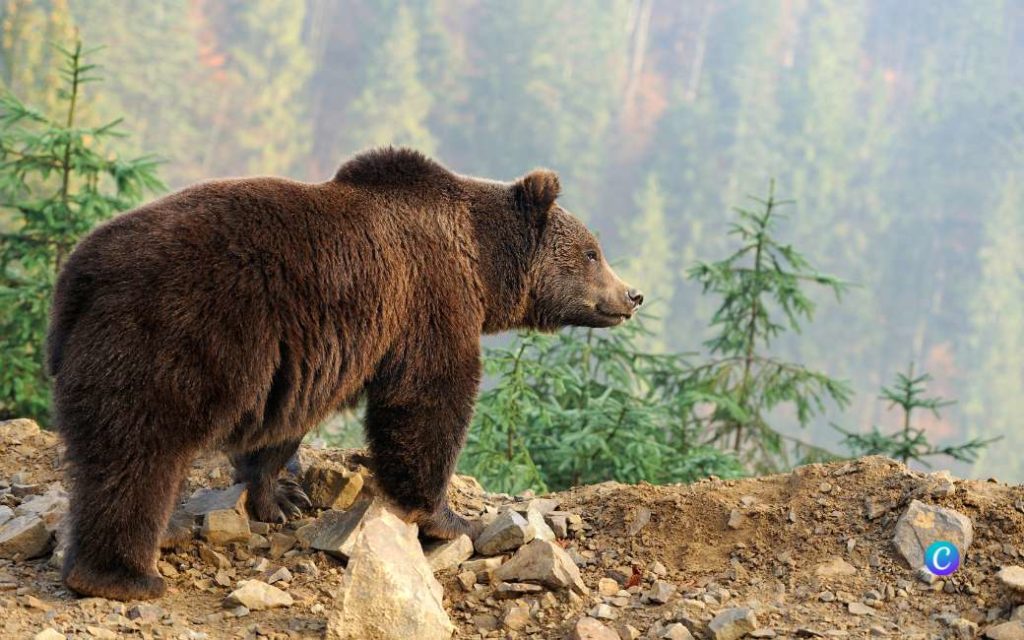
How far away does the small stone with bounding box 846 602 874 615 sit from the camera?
4.41 meters

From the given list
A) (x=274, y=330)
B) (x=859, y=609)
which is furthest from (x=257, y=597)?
(x=859, y=609)

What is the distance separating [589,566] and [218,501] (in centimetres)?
194

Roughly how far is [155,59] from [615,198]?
32.0m

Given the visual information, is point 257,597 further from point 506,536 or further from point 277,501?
point 506,536

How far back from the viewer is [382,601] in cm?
423

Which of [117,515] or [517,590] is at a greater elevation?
[117,515]

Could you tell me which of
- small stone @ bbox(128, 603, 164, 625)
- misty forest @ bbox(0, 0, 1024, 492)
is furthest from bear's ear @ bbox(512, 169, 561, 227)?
misty forest @ bbox(0, 0, 1024, 492)

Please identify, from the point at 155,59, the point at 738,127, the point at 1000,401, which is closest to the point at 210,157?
the point at 155,59

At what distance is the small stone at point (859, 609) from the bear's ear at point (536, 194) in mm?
2533

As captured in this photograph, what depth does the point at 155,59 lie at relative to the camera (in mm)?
51031

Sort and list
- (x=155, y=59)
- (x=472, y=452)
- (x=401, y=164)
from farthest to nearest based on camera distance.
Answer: (x=155, y=59) < (x=472, y=452) < (x=401, y=164)

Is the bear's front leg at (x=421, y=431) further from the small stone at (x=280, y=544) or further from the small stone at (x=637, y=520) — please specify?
the small stone at (x=637, y=520)

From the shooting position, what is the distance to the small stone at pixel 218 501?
17.6ft

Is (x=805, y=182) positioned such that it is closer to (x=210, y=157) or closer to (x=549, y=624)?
(x=210, y=157)
